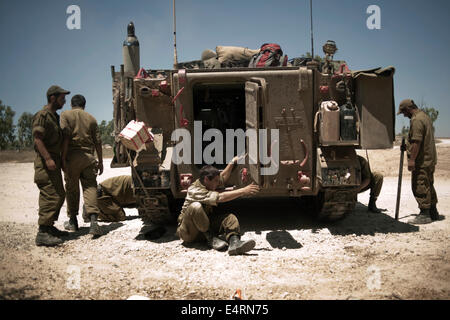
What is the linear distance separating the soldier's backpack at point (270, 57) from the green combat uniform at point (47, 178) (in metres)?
3.05

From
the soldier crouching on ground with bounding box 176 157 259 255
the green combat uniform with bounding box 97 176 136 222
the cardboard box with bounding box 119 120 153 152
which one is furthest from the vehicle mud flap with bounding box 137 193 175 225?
the green combat uniform with bounding box 97 176 136 222

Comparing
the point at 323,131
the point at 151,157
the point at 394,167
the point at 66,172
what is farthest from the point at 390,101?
the point at 394,167

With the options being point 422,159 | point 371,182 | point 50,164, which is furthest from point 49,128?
point 422,159

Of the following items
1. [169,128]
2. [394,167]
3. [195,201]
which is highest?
[169,128]

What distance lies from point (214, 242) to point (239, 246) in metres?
0.41

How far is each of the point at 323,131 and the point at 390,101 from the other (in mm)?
1005

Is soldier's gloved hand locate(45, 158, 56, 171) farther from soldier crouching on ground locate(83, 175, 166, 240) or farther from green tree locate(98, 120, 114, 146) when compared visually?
green tree locate(98, 120, 114, 146)

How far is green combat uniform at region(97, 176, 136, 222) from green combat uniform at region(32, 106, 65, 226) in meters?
1.27

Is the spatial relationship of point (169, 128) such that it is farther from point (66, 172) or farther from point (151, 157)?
point (66, 172)

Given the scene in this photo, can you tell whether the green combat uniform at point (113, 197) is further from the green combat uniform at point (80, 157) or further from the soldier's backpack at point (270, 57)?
the soldier's backpack at point (270, 57)

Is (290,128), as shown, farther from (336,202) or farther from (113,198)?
(113,198)

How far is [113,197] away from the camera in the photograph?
6488mm
